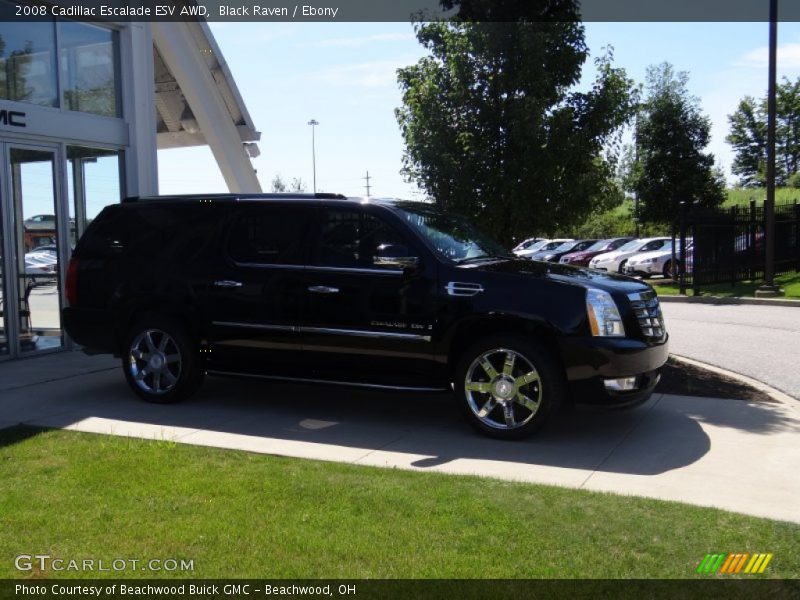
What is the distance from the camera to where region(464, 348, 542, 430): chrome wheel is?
6.15m

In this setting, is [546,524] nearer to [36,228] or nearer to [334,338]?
[334,338]

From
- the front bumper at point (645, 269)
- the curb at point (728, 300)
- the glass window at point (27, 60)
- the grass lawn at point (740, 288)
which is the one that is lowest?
the curb at point (728, 300)

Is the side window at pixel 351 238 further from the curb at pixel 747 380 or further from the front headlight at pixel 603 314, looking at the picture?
the curb at pixel 747 380

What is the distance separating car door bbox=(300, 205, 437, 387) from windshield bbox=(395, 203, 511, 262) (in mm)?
224

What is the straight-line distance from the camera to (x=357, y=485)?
5.00 meters

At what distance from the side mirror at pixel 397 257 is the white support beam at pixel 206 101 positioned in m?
7.77

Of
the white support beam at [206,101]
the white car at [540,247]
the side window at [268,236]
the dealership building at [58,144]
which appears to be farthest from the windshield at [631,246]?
the side window at [268,236]

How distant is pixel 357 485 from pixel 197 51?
10.4 meters

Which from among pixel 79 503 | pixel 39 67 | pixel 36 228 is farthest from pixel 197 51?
pixel 79 503

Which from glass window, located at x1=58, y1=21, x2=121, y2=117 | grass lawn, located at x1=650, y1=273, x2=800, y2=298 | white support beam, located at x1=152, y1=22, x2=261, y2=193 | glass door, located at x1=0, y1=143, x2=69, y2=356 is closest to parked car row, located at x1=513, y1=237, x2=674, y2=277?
grass lawn, located at x1=650, y1=273, x2=800, y2=298

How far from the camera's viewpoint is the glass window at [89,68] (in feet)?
34.6

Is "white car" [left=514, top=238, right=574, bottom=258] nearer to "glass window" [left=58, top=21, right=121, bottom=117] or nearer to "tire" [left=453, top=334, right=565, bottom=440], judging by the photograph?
"glass window" [left=58, top=21, right=121, bottom=117]

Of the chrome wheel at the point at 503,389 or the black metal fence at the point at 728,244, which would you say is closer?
the chrome wheel at the point at 503,389
